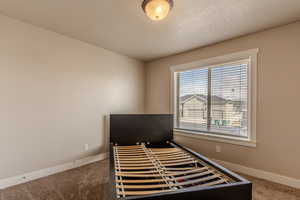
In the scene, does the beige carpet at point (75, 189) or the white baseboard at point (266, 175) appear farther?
the white baseboard at point (266, 175)

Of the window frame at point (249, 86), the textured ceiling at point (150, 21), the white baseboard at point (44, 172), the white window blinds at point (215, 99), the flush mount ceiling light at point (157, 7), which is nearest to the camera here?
the flush mount ceiling light at point (157, 7)

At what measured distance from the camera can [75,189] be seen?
2.18 m

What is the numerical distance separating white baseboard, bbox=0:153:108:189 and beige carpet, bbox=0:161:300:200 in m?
0.10

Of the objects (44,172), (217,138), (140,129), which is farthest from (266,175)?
(44,172)

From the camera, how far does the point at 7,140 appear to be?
2217mm

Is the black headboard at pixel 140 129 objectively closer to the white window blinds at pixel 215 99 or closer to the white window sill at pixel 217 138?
the white window sill at pixel 217 138

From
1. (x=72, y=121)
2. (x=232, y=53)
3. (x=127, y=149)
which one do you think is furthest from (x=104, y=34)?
(x=232, y=53)

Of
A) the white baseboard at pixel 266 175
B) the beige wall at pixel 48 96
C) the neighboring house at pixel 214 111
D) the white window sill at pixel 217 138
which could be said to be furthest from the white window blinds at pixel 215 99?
the beige wall at pixel 48 96

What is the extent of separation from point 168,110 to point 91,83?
1945 millimetres

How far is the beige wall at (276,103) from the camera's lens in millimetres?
2250

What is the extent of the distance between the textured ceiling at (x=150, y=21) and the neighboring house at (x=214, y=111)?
1.21m

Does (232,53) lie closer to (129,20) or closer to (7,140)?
(129,20)

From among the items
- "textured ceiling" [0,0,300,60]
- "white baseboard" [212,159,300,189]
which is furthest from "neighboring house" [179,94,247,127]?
"textured ceiling" [0,0,300,60]

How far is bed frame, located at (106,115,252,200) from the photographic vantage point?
3.72 feet
